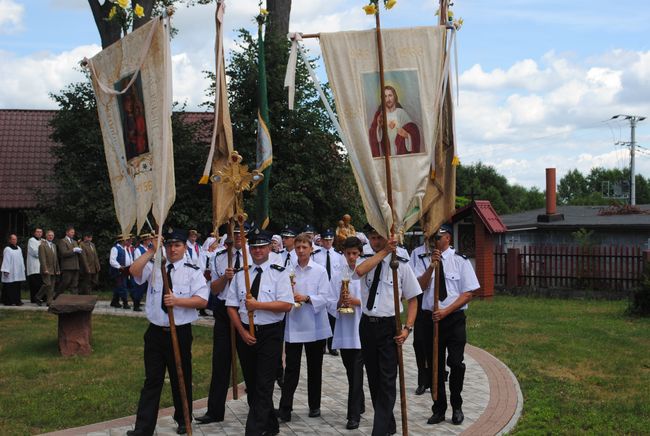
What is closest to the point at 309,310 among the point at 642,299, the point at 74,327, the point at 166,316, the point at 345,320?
the point at 345,320

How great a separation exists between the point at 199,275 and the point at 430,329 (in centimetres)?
285

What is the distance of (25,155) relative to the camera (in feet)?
95.3

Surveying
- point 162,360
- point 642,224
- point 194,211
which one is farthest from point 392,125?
point 642,224

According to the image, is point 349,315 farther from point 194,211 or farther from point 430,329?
point 194,211

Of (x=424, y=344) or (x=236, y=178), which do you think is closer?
(x=236, y=178)

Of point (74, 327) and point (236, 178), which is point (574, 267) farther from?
point (236, 178)

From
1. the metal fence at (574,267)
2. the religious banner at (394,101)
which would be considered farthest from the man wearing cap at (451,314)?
the metal fence at (574,267)

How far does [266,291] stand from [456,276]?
2355 mm

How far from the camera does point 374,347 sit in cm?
795

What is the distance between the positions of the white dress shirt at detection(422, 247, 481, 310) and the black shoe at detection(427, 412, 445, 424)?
3.82ft

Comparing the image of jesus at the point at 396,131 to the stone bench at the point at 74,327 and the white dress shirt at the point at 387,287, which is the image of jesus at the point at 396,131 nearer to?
the white dress shirt at the point at 387,287

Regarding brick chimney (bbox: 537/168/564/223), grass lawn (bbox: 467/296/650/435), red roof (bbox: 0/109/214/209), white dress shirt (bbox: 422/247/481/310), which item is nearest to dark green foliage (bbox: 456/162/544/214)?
brick chimney (bbox: 537/168/564/223)

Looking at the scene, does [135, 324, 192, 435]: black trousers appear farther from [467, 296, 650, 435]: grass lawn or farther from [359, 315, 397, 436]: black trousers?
[467, 296, 650, 435]: grass lawn

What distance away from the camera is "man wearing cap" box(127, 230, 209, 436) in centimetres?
781
